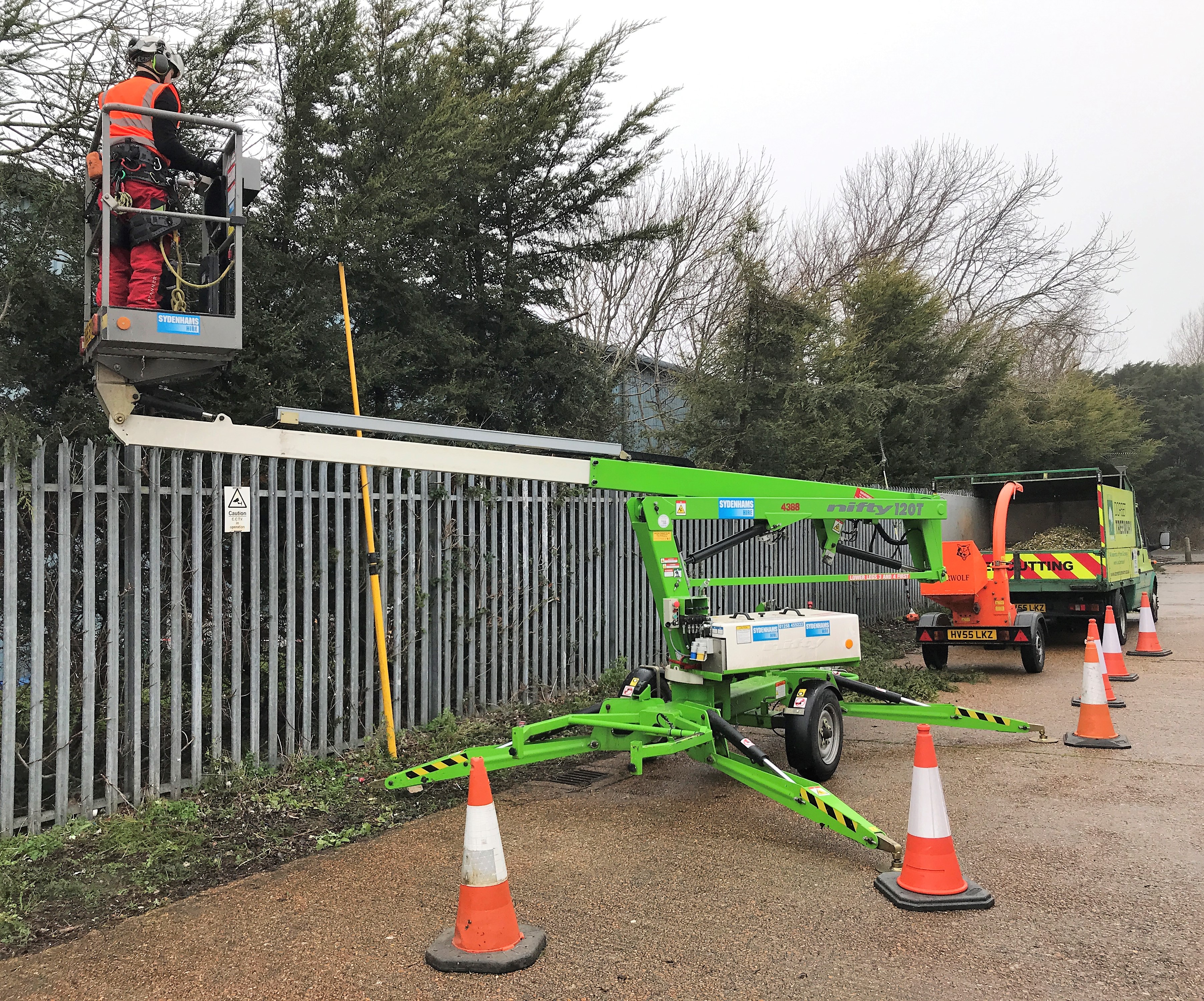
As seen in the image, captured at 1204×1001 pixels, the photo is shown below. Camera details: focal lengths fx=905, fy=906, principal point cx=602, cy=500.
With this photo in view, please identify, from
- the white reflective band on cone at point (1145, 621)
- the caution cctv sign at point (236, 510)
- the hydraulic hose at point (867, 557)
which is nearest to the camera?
the caution cctv sign at point (236, 510)

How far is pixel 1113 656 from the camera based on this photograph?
10320 millimetres

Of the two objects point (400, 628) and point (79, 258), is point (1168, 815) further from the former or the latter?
point (79, 258)

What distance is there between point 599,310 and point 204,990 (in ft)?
52.9

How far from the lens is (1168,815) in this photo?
5.61m

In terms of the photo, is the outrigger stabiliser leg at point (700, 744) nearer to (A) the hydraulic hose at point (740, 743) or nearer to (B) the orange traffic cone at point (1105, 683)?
(A) the hydraulic hose at point (740, 743)

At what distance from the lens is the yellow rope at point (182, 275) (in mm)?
4602

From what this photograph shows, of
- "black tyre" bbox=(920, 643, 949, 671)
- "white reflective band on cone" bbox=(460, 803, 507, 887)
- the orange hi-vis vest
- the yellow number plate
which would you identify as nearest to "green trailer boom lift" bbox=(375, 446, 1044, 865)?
"white reflective band on cone" bbox=(460, 803, 507, 887)

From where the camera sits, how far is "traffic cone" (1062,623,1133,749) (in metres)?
7.34

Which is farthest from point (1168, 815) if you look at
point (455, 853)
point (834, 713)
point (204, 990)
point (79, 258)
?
point (79, 258)

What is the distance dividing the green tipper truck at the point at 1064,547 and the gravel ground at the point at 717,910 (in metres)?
6.51

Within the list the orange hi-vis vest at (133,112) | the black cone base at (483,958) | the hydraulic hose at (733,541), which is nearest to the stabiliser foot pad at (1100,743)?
the hydraulic hose at (733,541)

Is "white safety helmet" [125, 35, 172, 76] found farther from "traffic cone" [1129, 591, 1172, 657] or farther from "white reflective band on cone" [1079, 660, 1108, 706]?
"traffic cone" [1129, 591, 1172, 657]

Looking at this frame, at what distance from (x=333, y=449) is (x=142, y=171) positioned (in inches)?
67.1

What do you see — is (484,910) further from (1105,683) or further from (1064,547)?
(1064,547)
